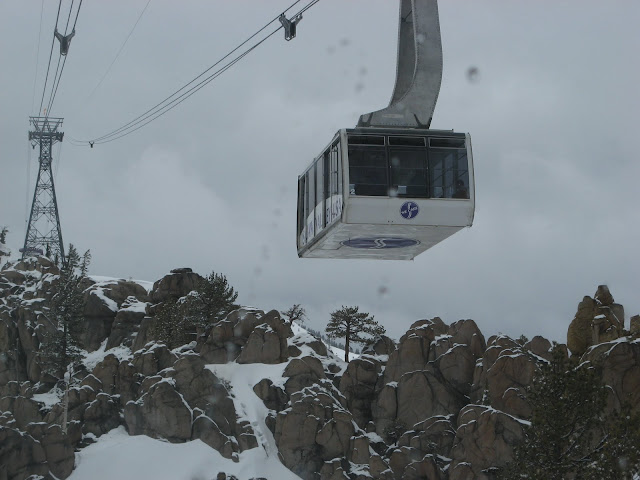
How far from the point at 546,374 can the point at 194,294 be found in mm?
44197

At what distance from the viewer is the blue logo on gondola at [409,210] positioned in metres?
23.8

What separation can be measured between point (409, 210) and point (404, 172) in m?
1.16

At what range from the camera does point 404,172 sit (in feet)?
79.6

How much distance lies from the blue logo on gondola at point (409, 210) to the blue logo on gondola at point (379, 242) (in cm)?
120

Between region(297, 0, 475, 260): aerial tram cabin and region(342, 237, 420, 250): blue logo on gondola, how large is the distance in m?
0.03

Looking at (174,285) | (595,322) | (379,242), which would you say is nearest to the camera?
(379,242)

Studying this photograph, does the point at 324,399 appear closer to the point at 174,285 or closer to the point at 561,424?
the point at 174,285

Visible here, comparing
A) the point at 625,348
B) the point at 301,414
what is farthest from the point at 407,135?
the point at 301,414

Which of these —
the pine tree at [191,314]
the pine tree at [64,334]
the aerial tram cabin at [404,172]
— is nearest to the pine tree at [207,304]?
the pine tree at [191,314]

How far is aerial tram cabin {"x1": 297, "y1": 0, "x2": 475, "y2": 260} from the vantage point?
23.7 metres

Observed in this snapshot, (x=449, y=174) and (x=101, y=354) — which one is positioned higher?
(x=449, y=174)

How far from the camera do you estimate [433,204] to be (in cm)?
2397

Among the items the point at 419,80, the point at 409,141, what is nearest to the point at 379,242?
the point at 409,141

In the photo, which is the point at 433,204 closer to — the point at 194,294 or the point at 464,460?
the point at 464,460
